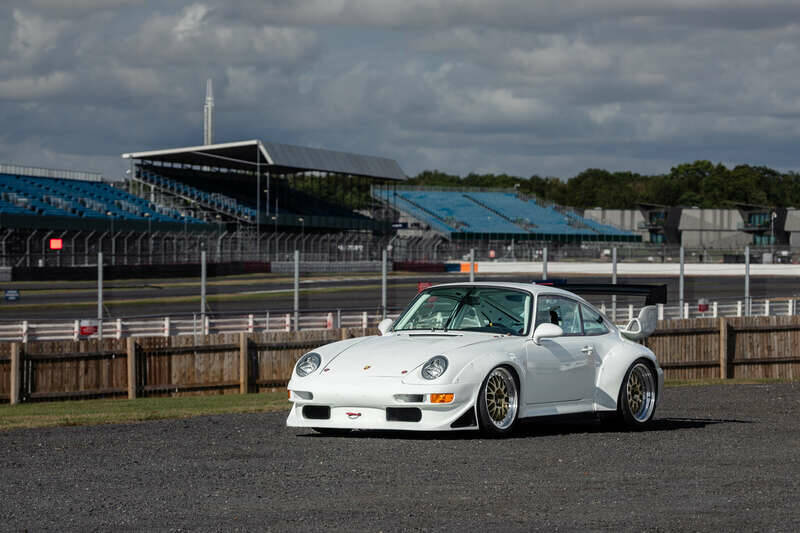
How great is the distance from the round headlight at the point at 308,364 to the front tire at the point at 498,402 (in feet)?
4.82

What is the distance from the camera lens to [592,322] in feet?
37.1

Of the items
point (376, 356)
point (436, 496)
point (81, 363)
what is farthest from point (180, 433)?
point (81, 363)

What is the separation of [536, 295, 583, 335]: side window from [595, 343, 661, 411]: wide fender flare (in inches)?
15.4

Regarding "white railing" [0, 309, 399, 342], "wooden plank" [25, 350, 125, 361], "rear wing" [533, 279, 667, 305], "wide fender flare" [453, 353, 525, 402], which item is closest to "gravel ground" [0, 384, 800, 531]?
"wide fender flare" [453, 353, 525, 402]

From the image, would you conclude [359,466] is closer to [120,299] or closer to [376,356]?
[376,356]

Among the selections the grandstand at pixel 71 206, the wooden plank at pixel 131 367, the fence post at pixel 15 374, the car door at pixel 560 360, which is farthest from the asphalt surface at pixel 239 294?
the car door at pixel 560 360

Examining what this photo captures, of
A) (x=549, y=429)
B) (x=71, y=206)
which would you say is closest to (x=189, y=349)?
(x=549, y=429)

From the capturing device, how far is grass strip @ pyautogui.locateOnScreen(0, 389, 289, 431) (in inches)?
500

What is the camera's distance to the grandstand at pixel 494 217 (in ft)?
315

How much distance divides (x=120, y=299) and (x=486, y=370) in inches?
1268

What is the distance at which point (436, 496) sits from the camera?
6961mm

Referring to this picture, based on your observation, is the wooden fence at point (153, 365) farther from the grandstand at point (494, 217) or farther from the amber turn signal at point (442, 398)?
the grandstand at point (494, 217)

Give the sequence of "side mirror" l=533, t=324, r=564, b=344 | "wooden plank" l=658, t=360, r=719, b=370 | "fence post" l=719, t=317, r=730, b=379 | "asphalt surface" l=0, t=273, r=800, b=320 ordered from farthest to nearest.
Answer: "asphalt surface" l=0, t=273, r=800, b=320 < "fence post" l=719, t=317, r=730, b=379 < "wooden plank" l=658, t=360, r=719, b=370 < "side mirror" l=533, t=324, r=564, b=344

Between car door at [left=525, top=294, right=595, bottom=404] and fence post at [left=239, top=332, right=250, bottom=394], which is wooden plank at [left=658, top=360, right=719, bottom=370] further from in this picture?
car door at [left=525, top=294, right=595, bottom=404]
